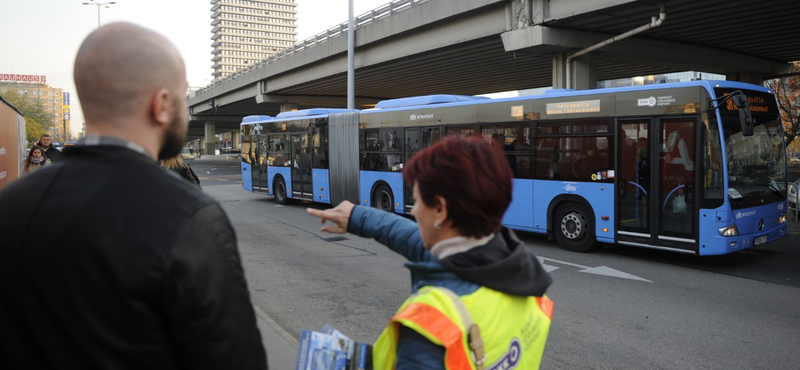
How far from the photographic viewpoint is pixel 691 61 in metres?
22.4

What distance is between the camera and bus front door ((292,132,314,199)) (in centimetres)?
1833

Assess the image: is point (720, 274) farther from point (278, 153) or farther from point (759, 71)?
point (759, 71)

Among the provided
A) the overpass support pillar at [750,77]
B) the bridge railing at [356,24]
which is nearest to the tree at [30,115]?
the bridge railing at [356,24]

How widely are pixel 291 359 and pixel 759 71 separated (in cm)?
2700

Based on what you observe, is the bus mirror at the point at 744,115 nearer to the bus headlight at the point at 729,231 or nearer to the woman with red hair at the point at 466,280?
the bus headlight at the point at 729,231

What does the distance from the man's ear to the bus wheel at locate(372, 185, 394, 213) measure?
13660mm

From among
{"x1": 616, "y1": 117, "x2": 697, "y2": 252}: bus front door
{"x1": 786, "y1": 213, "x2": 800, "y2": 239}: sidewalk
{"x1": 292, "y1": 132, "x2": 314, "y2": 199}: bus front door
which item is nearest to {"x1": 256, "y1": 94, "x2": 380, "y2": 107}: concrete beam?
{"x1": 292, "y1": 132, "x2": 314, "y2": 199}: bus front door

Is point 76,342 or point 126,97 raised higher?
point 126,97

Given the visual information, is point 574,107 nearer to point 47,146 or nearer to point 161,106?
point 161,106

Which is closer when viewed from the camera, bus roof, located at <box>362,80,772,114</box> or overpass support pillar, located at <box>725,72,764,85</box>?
bus roof, located at <box>362,80,772,114</box>

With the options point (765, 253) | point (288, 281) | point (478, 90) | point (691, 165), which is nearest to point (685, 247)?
point (691, 165)

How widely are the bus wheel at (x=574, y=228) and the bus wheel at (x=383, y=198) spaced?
5.16 metres

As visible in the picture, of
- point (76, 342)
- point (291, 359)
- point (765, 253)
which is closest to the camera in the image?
point (76, 342)

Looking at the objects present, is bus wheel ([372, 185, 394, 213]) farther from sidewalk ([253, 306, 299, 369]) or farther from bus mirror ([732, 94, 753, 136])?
sidewalk ([253, 306, 299, 369])
